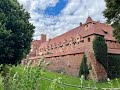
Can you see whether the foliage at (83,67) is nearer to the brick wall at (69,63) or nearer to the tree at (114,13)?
the brick wall at (69,63)

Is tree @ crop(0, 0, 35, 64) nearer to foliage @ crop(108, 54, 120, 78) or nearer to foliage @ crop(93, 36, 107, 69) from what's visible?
foliage @ crop(93, 36, 107, 69)

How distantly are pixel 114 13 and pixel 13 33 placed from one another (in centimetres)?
1078

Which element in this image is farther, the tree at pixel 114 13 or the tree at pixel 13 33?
the tree at pixel 13 33

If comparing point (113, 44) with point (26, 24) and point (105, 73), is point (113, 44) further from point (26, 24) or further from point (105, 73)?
point (26, 24)

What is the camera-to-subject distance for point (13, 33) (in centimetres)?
2823

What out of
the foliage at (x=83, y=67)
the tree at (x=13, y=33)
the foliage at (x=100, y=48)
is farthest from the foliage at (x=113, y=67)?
the tree at (x=13, y=33)

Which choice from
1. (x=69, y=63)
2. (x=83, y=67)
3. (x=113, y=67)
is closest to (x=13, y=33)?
(x=83, y=67)

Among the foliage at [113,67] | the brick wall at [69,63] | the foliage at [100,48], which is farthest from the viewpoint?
the brick wall at [69,63]

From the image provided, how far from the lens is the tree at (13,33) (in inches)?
1068

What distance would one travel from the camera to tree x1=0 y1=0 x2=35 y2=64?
27.1 m

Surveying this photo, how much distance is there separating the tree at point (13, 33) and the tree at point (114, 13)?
9.31 m

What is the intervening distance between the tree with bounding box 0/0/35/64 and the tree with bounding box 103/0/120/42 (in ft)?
30.6

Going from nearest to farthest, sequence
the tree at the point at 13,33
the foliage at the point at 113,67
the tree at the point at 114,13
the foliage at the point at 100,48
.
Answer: the tree at the point at 114,13 → the tree at the point at 13,33 → the foliage at the point at 100,48 → the foliage at the point at 113,67

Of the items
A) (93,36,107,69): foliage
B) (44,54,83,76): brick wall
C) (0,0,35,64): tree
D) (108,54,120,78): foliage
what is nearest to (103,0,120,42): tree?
(0,0,35,64): tree
